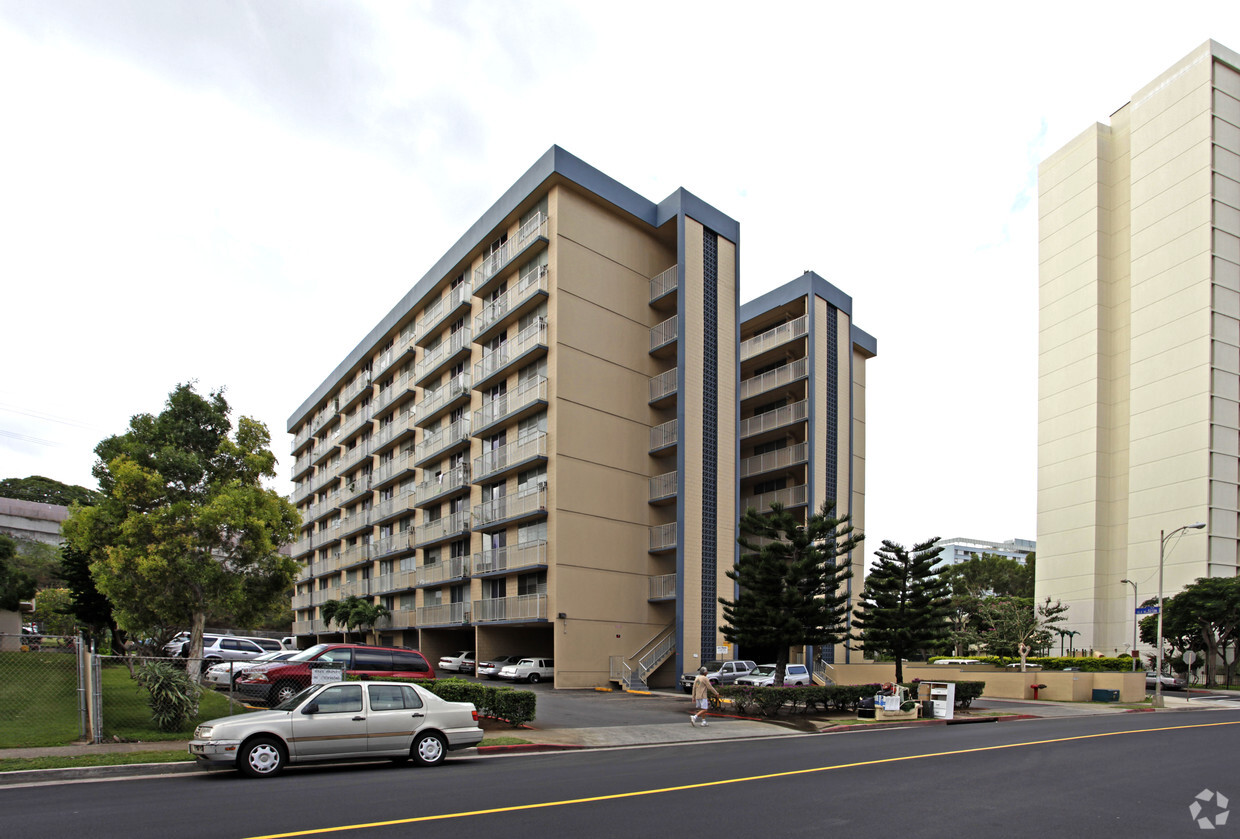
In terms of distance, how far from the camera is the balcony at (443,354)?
47.7 m

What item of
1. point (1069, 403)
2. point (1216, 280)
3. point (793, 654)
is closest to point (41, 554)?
point (793, 654)

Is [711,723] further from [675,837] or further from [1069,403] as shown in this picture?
[1069,403]

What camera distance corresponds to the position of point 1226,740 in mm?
20766

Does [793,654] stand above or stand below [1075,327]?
below

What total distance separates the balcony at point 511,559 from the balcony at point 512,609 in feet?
4.51

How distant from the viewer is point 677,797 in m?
11.1

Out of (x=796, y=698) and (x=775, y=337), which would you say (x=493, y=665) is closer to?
(x=796, y=698)

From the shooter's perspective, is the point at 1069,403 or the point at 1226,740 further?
the point at 1069,403

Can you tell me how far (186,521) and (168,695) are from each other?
23.4ft

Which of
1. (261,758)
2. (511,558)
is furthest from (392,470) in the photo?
(261,758)

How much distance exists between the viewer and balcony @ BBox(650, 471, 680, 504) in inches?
1602

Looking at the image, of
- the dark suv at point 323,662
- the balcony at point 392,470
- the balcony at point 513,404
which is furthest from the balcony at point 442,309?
the dark suv at point 323,662

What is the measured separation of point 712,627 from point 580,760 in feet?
80.7

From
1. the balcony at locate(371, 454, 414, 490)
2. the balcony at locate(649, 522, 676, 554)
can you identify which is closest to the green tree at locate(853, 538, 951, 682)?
the balcony at locate(649, 522, 676, 554)
